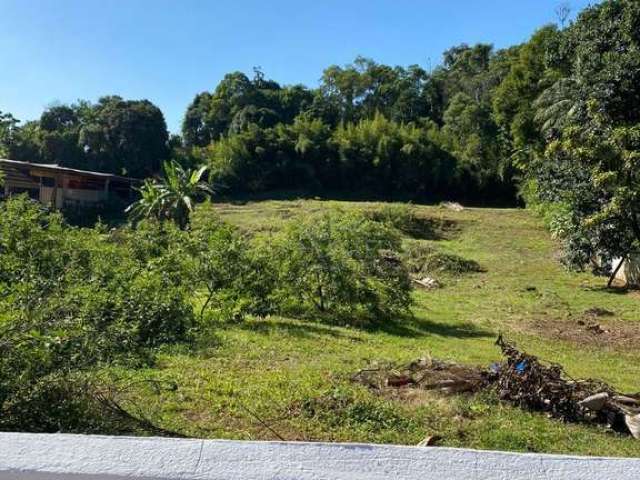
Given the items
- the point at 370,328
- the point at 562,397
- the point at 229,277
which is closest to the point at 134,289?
the point at 229,277

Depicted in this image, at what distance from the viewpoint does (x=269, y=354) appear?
7832 mm

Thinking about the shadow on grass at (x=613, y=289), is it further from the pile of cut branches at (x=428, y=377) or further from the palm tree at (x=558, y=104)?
the pile of cut branches at (x=428, y=377)

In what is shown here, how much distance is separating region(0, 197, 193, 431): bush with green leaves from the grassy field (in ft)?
1.87

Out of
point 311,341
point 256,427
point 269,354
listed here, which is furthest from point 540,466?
point 311,341

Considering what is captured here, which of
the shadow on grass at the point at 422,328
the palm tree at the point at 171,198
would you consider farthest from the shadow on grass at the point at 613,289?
the palm tree at the point at 171,198

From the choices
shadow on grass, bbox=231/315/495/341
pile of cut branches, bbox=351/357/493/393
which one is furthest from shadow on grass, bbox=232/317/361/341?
pile of cut branches, bbox=351/357/493/393

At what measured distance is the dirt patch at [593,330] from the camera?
40.1ft

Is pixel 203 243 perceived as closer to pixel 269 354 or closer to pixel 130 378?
pixel 269 354

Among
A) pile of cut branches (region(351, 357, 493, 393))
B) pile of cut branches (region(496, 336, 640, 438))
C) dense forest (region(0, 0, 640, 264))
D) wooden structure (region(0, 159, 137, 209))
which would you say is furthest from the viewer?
wooden structure (region(0, 159, 137, 209))

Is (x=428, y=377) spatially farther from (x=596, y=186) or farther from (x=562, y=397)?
(x=596, y=186)

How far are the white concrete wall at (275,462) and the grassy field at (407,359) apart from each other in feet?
6.24

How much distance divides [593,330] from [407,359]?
7.83 metres

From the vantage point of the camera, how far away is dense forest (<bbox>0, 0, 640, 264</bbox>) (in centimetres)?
1386

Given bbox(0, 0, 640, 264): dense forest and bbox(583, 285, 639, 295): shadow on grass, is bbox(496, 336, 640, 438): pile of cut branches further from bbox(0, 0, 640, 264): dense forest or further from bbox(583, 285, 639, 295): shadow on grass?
bbox(583, 285, 639, 295): shadow on grass
